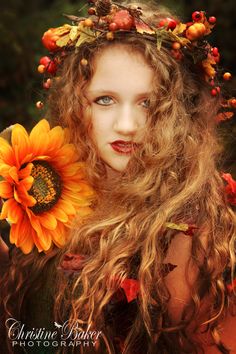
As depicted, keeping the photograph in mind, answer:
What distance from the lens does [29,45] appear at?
343cm

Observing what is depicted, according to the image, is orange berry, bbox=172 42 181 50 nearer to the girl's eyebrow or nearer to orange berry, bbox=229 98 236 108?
the girl's eyebrow

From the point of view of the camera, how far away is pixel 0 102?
11.1 ft

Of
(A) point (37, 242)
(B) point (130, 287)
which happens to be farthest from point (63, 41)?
(B) point (130, 287)

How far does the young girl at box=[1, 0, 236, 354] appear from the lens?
173 cm

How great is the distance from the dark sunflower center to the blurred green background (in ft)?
4.10

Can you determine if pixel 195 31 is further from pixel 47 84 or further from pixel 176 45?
pixel 47 84

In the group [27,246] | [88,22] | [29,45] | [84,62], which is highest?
[88,22]

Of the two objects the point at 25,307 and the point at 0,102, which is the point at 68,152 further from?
the point at 0,102

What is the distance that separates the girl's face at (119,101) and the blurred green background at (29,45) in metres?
1.31

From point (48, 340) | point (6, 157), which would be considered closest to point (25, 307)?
point (48, 340)

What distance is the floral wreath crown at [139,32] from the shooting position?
192 cm

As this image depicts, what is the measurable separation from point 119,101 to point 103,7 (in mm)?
296

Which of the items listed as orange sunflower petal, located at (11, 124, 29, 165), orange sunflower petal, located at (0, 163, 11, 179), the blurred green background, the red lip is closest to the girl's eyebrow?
the red lip

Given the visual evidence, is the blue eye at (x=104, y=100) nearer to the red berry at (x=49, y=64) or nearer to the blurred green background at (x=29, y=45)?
the red berry at (x=49, y=64)
